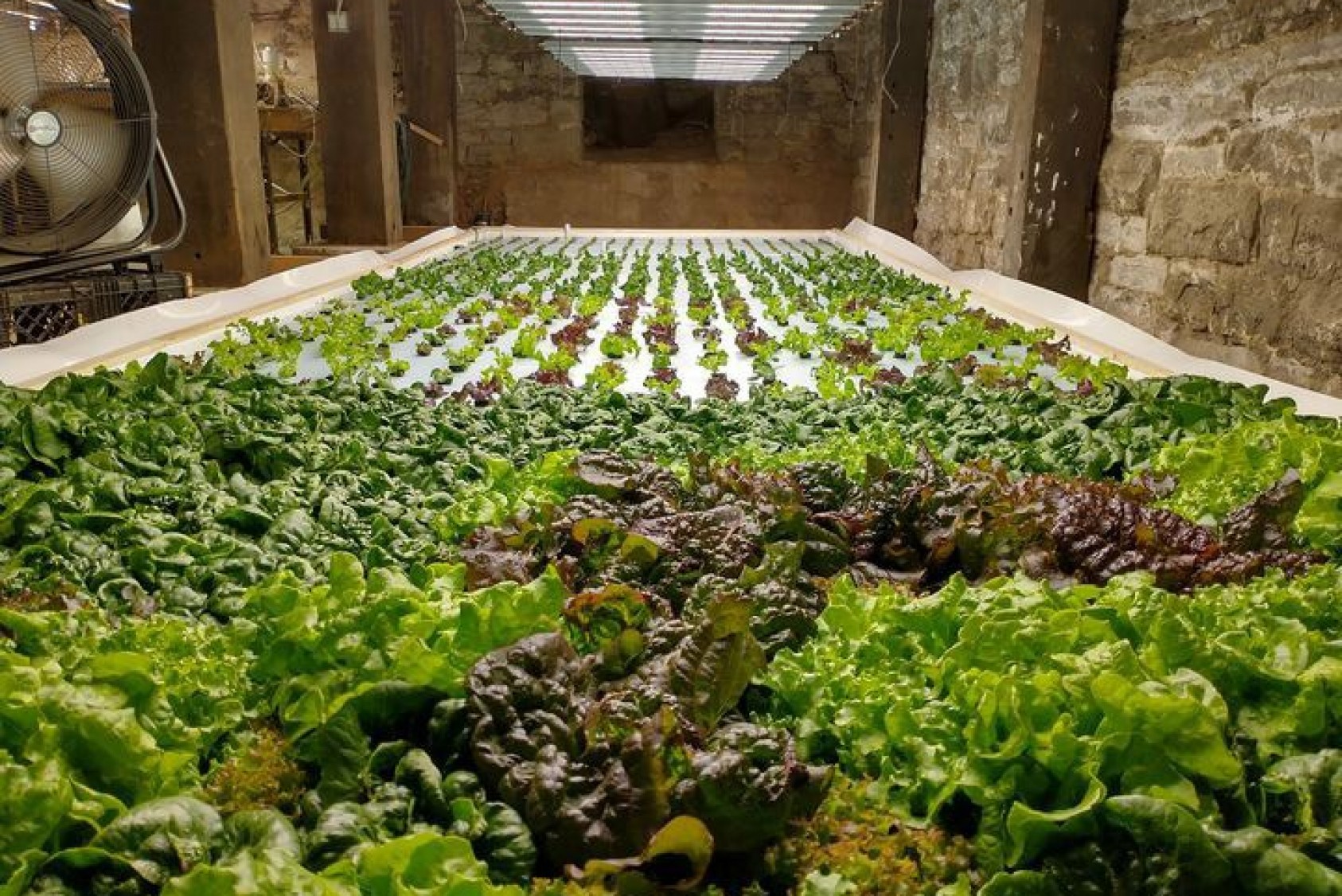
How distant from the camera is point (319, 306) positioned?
326 inches

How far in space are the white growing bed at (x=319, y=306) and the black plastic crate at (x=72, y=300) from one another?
0.49 m

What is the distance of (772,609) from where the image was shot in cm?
245

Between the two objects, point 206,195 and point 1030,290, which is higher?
point 206,195

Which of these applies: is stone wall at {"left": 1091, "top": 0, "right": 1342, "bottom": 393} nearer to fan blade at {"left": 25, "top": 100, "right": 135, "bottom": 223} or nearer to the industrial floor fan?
the industrial floor fan

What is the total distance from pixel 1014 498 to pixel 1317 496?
34.6 inches

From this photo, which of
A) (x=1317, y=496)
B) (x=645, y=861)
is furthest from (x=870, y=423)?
(x=645, y=861)

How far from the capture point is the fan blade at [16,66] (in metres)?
5.56

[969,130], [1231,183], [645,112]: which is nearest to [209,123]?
[1231,183]

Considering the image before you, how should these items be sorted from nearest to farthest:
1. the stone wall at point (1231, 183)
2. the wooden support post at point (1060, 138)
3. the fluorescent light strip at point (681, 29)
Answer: the stone wall at point (1231, 183)
the wooden support post at point (1060, 138)
the fluorescent light strip at point (681, 29)

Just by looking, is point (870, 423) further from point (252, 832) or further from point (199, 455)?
point (252, 832)

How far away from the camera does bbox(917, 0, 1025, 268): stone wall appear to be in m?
11.1

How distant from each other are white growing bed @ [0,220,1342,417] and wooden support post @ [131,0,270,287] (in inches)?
28.0

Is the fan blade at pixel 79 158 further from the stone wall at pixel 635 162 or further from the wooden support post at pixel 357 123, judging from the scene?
the stone wall at pixel 635 162

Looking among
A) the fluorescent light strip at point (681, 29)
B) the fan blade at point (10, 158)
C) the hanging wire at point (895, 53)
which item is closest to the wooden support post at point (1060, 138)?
the fluorescent light strip at point (681, 29)
